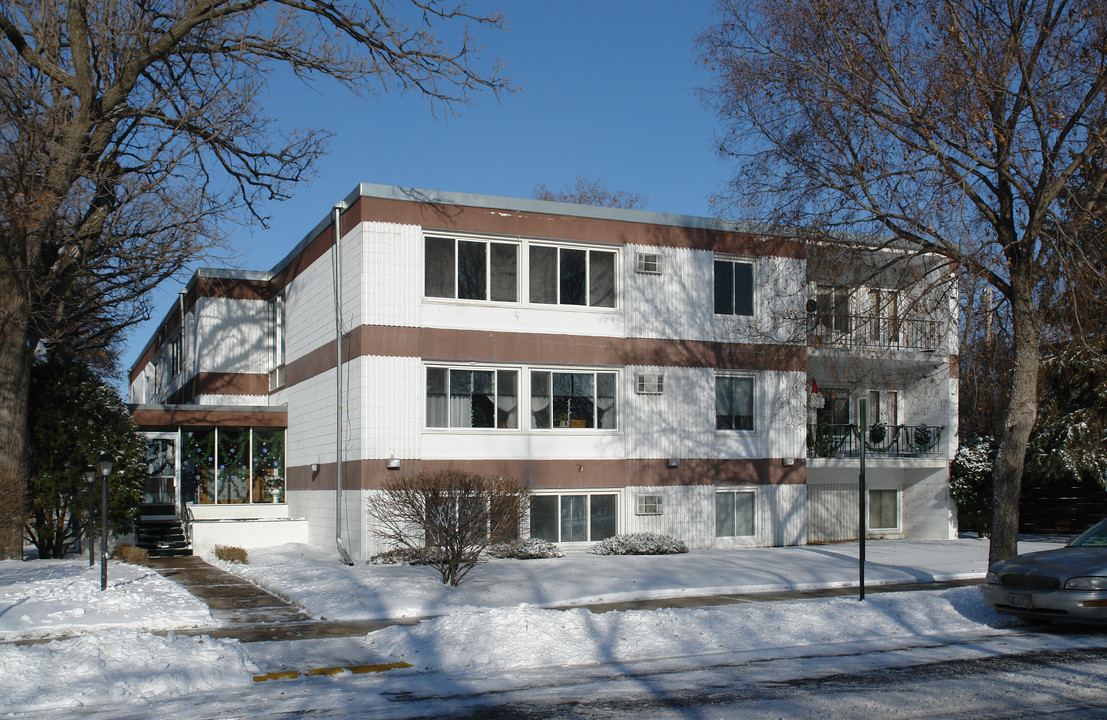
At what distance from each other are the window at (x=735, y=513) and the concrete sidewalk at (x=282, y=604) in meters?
6.52

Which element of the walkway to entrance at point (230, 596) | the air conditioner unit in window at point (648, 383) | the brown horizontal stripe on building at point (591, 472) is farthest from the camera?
the air conditioner unit in window at point (648, 383)

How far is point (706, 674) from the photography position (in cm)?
973

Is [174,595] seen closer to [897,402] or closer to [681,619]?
[681,619]

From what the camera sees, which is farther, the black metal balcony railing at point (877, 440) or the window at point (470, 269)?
the black metal balcony railing at point (877, 440)

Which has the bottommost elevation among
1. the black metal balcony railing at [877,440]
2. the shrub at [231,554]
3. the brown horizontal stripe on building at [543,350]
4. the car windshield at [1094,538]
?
the shrub at [231,554]

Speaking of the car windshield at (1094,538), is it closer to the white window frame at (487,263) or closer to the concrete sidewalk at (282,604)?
the concrete sidewalk at (282,604)

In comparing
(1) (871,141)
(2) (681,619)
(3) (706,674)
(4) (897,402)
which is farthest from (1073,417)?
(3) (706,674)

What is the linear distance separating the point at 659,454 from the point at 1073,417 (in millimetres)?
12545

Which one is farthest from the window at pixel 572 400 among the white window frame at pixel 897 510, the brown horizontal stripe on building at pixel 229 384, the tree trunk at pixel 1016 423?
the brown horizontal stripe on building at pixel 229 384

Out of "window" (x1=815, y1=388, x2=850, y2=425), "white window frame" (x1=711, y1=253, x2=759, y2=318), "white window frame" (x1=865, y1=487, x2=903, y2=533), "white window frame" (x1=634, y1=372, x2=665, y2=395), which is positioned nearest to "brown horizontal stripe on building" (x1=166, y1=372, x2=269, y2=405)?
"white window frame" (x1=634, y1=372, x2=665, y2=395)

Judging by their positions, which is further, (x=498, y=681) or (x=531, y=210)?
(x=531, y=210)

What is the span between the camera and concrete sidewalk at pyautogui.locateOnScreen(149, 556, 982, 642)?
1252 cm

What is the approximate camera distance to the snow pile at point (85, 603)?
12.2 m

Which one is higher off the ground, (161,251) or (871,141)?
(871,141)
